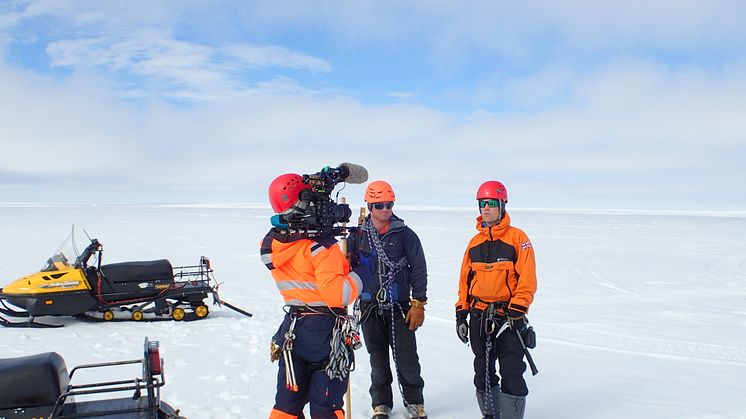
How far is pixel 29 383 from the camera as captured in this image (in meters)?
3.07

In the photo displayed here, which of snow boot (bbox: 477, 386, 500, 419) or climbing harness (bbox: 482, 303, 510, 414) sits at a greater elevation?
climbing harness (bbox: 482, 303, 510, 414)

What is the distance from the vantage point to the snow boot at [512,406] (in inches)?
162

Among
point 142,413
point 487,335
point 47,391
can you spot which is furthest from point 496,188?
point 47,391

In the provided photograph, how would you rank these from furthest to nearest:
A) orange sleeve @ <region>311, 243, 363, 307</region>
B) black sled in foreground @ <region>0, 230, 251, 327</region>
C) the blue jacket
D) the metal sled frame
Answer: black sled in foreground @ <region>0, 230, 251, 327</region>
the blue jacket
orange sleeve @ <region>311, 243, 363, 307</region>
the metal sled frame

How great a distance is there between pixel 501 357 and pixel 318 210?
2.05 meters

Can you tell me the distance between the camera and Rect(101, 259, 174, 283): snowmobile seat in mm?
8482

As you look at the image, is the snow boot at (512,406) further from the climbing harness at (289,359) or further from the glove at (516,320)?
the climbing harness at (289,359)

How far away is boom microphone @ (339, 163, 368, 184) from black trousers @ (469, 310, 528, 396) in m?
1.63

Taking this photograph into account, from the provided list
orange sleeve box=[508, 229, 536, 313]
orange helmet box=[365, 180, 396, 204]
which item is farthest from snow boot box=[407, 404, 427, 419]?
orange helmet box=[365, 180, 396, 204]

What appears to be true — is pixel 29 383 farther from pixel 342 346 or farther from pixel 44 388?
pixel 342 346

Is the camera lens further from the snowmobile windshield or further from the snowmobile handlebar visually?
the snowmobile windshield

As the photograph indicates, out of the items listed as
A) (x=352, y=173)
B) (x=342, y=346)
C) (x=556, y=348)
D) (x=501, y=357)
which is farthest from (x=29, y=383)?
(x=556, y=348)

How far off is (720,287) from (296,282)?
13.1 metres

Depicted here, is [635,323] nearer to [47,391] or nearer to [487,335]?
[487,335]
